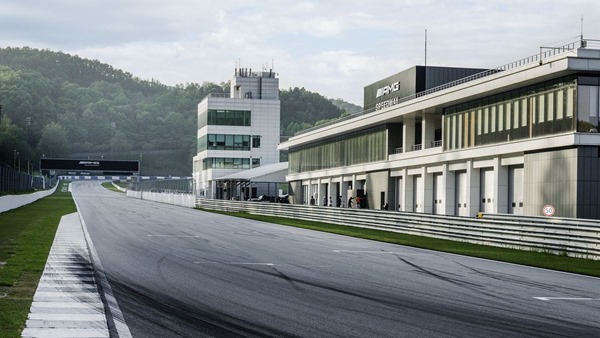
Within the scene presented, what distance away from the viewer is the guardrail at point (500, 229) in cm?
2450

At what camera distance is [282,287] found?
14.3 metres

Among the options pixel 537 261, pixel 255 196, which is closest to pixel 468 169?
pixel 537 261

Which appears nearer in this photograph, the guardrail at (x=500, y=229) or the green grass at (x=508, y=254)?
the green grass at (x=508, y=254)

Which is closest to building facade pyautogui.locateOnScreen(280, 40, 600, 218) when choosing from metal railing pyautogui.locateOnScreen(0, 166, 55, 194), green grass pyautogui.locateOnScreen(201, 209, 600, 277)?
green grass pyautogui.locateOnScreen(201, 209, 600, 277)

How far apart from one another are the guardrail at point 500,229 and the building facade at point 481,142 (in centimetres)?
432

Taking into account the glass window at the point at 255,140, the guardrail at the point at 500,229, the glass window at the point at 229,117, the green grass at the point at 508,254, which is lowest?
the green grass at the point at 508,254

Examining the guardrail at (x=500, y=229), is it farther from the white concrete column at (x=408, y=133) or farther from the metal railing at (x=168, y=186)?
the metal railing at (x=168, y=186)

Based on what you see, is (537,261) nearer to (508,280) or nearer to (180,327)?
(508,280)

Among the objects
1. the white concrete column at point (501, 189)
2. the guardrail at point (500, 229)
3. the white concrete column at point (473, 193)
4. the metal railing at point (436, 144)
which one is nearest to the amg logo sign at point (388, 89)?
the metal railing at point (436, 144)

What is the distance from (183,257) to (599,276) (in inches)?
378

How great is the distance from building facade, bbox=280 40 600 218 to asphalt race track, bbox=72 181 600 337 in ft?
54.9

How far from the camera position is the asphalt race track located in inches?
400


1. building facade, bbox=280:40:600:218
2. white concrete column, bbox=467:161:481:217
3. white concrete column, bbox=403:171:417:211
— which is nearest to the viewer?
building facade, bbox=280:40:600:218

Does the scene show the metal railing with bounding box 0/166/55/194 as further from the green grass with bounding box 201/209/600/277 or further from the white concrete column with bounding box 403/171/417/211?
the green grass with bounding box 201/209/600/277
